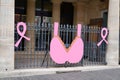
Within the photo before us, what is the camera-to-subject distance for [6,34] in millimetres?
10562

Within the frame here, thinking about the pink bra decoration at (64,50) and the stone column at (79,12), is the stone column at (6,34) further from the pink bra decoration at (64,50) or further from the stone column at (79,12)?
the stone column at (79,12)

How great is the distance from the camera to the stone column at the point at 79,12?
58.5ft

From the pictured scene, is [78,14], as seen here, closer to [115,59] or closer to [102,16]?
[102,16]

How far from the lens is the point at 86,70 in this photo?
466 inches

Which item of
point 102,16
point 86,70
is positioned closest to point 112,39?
point 86,70

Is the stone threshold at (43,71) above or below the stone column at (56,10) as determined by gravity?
below

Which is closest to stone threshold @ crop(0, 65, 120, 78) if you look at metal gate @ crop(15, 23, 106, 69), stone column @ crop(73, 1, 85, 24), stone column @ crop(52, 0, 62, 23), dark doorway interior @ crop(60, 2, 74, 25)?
metal gate @ crop(15, 23, 106, 69)

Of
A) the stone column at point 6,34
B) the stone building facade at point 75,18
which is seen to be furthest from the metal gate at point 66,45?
the stone column at point 6,34

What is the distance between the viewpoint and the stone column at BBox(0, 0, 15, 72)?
1049cm

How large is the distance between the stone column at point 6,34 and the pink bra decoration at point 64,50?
79.6 inches

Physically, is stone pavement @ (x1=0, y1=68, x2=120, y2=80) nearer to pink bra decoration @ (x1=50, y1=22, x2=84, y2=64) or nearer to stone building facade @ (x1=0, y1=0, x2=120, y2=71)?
pink bra decoration @ (x1=50, y1=22, x2=84, y2=64)

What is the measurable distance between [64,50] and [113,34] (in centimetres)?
274

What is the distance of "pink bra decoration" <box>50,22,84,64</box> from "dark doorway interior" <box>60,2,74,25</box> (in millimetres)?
5785

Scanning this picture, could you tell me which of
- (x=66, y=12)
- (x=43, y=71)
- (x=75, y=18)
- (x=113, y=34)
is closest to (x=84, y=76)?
(x=43, y=71)
